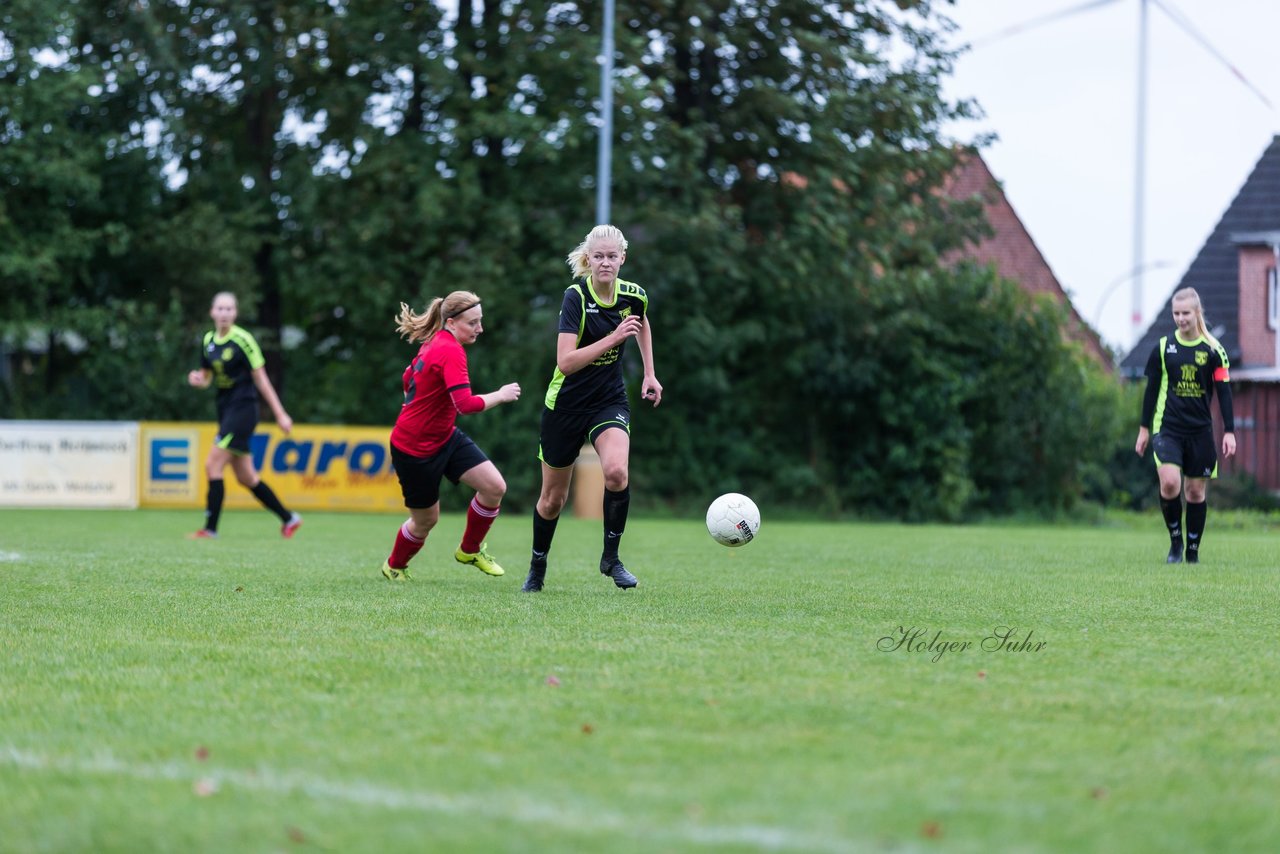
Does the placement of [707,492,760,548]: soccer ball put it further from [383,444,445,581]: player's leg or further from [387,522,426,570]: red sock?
[387,522,426,570]: red sock

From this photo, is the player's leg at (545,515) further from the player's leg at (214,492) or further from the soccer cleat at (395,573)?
the player's leg at (214,492)

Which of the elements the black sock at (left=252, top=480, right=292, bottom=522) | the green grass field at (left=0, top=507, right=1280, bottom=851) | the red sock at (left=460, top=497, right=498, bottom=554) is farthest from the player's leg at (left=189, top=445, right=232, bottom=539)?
the red sock at (left=460, top=497, right=498, bottom=554)

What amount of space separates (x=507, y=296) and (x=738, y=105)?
208 inches

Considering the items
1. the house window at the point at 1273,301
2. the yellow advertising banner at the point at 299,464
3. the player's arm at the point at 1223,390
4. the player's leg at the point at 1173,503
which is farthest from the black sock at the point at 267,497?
the house window at the point at 1273,301

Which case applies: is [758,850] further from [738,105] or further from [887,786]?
[738,105]

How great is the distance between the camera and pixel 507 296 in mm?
25109

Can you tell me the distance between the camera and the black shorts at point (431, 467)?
9.16 meters

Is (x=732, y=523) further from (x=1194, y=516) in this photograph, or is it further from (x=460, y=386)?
(x=1194, y=516)

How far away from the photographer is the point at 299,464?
23.6 metres

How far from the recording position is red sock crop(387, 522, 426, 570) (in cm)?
956
